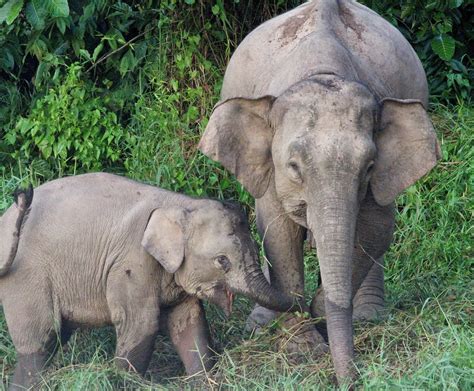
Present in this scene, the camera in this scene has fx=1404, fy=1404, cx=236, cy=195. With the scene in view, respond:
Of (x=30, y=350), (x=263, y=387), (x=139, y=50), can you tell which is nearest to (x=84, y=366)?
(x=30, y=350)

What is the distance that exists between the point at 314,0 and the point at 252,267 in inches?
61.1

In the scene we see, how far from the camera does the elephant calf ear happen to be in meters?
6.40

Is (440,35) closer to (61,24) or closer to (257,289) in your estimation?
(61,24)

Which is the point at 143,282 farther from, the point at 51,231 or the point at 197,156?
the point at 197,156

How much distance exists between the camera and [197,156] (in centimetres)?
895

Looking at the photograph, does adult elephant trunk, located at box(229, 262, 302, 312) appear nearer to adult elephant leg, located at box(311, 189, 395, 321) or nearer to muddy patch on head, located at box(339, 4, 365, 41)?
adult elephant leg, located at box(311, 189, 395, 321)

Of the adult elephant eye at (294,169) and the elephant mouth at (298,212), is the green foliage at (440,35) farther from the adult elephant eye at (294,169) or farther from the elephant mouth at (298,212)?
the adult elephant eye at (294,169)

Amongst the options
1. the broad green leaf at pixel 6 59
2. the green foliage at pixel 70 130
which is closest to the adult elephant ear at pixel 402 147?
the green foliage at pixel 70 130

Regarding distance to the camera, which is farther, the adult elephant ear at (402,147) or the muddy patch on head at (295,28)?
the muddy patch on head at (295,28)

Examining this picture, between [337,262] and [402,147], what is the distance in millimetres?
835

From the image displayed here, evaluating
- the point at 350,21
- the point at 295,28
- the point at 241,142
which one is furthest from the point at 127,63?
the point at 241,142

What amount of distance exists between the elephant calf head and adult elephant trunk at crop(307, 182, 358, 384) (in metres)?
0.51

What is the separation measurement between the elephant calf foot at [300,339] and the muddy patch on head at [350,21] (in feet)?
4.73

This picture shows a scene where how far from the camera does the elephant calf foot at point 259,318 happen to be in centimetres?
695
